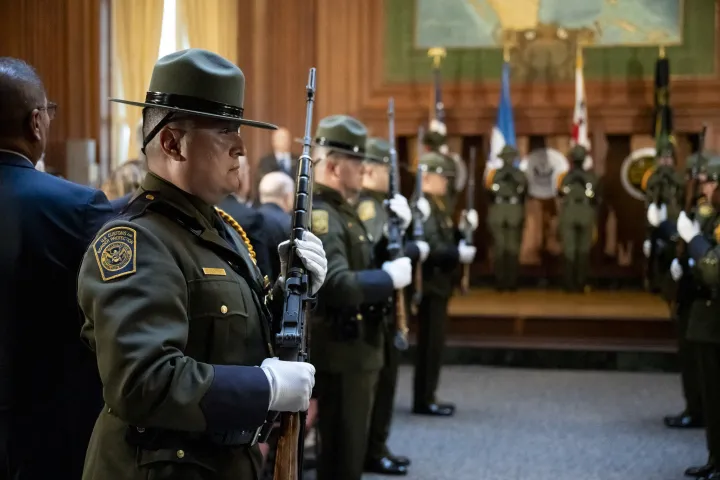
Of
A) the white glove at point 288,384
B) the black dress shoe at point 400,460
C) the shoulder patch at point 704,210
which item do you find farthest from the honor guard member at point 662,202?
the white glove at point 288,384

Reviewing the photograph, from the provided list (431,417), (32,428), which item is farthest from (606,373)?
(32,428)

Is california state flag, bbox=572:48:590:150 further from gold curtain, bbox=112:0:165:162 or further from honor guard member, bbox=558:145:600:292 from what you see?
gold curtain, bbox=112:0:165:162

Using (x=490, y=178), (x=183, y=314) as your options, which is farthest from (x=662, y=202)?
(x=183, y=314)

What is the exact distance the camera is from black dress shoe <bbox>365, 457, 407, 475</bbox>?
13.9 ft

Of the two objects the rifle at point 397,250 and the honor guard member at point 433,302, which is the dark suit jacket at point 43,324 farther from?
the honor guard member at point 433,302

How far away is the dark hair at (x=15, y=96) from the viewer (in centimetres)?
189

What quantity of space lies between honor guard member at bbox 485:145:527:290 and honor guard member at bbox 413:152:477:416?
304 cm

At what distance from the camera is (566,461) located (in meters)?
4.40

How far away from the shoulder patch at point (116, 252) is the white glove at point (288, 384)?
285 millimetres

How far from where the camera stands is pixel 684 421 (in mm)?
5129

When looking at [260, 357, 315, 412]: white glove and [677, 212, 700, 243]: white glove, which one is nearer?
[260, 357, 315, 412]: white glove

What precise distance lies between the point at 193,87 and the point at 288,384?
54 cm

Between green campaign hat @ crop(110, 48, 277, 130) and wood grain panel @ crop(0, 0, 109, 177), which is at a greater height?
wood grain panel @ crop(0, 0, 109, 177)

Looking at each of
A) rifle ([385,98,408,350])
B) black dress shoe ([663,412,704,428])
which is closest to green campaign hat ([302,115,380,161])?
rifle ([385,98,408,350])
